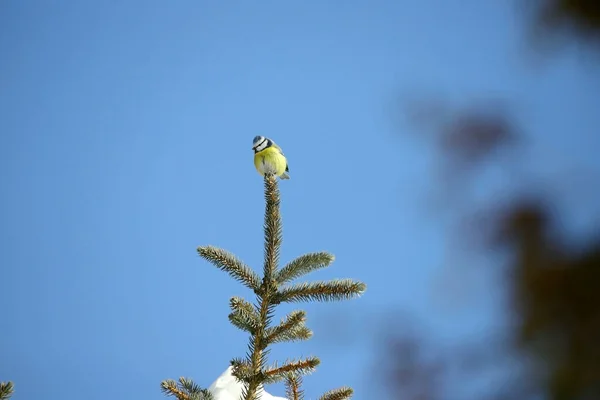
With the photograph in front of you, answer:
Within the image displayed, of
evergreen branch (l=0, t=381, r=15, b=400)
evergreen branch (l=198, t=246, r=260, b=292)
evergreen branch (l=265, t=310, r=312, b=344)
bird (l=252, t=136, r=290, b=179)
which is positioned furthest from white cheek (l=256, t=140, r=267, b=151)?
evergreen branch (l=0, t=381, r=15, b=400)

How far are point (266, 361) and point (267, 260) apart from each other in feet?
1.43

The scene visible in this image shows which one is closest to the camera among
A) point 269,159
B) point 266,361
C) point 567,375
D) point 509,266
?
point 567,375

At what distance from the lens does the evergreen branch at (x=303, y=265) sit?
273 centimetres

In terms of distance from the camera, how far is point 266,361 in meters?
2.60

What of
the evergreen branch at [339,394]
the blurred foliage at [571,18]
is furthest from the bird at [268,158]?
the blurred foliage at [571,18]

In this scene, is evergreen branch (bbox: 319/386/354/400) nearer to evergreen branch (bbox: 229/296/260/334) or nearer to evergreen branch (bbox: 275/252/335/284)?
evergreen branch (bbox: 229/296/260/334)

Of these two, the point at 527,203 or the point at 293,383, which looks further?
the point at 293,383

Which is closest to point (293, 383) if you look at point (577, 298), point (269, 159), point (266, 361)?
point (266, 361)

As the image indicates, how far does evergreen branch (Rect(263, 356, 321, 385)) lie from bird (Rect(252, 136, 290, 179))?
1.96 metres

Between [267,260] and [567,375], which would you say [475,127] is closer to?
[567,375]

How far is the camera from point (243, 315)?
2.56 metres

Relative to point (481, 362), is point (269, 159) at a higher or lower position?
higher

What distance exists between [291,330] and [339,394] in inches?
12.4

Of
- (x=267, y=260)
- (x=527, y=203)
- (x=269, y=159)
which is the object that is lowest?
(x=527, y=203)
